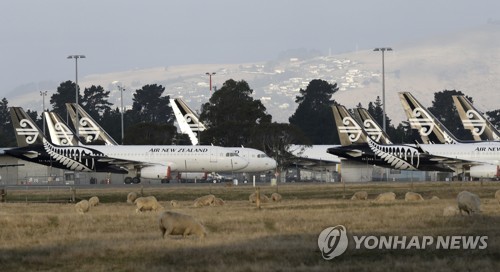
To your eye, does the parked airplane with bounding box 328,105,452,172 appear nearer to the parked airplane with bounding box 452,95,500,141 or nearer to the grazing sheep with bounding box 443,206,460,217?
the parked airplane with bounding box 452,95,500,141

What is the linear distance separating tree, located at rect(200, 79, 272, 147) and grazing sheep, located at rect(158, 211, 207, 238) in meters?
97.6

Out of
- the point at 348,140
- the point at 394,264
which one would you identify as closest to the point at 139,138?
the point at 348,140

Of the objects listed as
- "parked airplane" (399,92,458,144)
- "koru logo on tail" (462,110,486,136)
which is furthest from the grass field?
"koru logo on tail" (462,110,486,136)

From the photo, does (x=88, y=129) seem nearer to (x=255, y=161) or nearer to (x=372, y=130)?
(x=255, y=161)

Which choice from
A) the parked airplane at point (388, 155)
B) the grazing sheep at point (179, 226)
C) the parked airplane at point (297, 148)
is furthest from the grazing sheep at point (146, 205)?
the parked airplane at point (297, 148)

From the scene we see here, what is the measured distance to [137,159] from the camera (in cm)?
10944

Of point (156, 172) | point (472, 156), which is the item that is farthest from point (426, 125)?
point (156, 172)

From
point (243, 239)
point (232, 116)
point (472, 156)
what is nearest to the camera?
point (243, 239)

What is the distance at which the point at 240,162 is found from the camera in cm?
10781

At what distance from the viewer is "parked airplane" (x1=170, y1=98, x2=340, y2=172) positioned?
13350 cm

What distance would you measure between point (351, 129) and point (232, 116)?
27.4 m

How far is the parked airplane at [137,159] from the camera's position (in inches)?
4257

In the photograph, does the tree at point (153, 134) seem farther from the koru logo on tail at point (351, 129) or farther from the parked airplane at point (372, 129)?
the koru logo on tail at point (351, 129)

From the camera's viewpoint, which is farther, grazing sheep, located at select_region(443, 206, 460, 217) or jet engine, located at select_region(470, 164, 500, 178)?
jet engine, located at select_region(470, 164, 500, 178)
